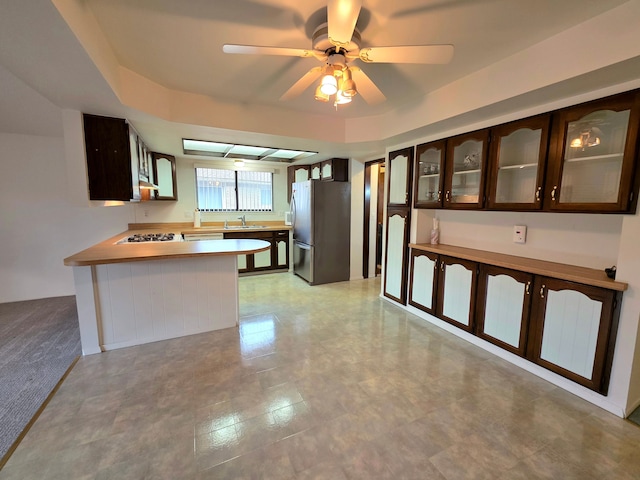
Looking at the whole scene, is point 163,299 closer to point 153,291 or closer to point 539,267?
point 153,291

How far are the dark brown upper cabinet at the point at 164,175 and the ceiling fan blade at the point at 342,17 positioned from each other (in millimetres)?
3956

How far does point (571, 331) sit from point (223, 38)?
3158 millimetres

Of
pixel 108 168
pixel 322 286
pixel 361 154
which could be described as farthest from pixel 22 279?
pixel 361 154

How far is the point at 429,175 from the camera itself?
3.15 meters

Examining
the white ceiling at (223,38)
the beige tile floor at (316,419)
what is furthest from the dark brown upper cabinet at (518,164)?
the beige tile floor at (316,419)

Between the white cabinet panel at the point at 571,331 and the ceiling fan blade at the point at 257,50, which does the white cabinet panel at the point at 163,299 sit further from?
the white cabinet panel at the point at 571,331

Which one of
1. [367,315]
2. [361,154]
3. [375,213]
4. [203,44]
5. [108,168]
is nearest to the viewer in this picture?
[203,44]

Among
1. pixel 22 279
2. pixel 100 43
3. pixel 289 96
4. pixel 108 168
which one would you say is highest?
pixel 100 43

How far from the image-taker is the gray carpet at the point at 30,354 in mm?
1770

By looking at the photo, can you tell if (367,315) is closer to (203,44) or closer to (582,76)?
(582,76)

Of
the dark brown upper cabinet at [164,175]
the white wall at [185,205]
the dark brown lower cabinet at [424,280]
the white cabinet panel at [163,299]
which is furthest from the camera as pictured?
the white wall at [185,205]

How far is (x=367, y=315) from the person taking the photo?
3.33 meters

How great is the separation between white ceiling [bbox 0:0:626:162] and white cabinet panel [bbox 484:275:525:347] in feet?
5.82

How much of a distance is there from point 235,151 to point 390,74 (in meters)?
2.86
